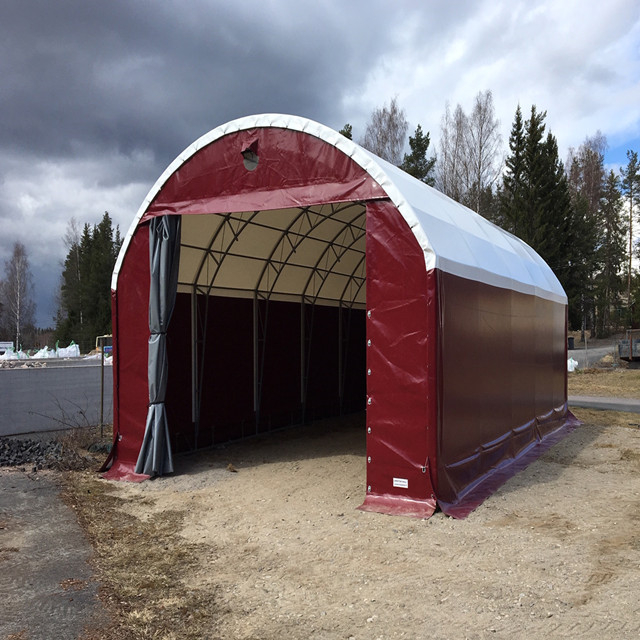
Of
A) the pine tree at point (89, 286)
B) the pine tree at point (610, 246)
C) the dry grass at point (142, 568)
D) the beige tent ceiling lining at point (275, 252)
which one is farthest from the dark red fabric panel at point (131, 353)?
the pine tree at point (610, 246)

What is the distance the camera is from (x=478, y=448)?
726 centimetres

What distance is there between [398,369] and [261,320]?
5.65 metres

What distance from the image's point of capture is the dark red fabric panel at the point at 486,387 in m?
6.31

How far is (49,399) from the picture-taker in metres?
10.7

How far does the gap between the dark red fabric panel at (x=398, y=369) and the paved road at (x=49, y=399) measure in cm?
688

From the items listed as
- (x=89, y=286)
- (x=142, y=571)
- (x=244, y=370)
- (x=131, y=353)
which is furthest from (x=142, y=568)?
(x=89, y=286)

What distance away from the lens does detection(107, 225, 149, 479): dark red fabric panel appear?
805cm

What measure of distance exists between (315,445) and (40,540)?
5495 millimetres

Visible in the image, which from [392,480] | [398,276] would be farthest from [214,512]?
Answer: [398,276]

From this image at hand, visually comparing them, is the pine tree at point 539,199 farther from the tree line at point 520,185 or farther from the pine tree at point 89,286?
the pine tree at point 89,286

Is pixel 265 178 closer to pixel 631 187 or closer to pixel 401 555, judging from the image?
pixel 401 555

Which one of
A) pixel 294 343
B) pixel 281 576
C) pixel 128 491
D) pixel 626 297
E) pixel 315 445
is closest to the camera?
pixel 281 576

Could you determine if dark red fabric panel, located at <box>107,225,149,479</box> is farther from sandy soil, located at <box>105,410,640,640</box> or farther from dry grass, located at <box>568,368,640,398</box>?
dry grass, located at <box>568,368,640,398</box>

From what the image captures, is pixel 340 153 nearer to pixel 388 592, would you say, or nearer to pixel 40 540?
pixel 388 592
